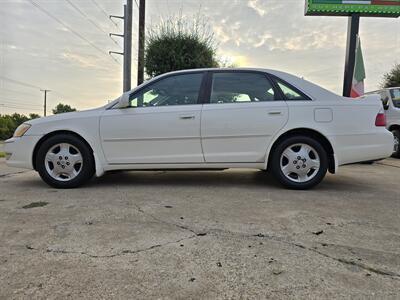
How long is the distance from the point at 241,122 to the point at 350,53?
8425 mm

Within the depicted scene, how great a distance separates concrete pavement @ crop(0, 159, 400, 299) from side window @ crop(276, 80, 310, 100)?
115cm

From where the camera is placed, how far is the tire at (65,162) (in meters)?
4.29

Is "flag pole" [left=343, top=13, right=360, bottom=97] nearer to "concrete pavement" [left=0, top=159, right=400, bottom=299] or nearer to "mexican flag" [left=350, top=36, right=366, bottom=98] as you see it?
"mexican flag" [left=350, top=36, right=366, bottom=98]

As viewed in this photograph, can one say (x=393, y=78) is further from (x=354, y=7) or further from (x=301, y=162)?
(x=301, y=162)

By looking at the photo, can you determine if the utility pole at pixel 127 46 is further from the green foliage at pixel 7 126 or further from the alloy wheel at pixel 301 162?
the green foliage at pixel 7 126

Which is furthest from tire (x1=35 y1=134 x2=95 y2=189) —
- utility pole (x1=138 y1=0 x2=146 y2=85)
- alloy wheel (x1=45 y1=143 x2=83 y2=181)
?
utility pole (x1=138 y1=0 x2=146 y2=85)

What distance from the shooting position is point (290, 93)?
428 cm

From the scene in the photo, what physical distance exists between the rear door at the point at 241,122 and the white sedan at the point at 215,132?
0.01 m

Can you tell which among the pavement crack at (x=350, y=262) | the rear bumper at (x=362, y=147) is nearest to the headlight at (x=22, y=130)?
the pavement crack at (x=350, y=262)

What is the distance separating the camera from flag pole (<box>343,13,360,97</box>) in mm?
10906

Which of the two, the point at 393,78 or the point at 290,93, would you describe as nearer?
the point at 290,93

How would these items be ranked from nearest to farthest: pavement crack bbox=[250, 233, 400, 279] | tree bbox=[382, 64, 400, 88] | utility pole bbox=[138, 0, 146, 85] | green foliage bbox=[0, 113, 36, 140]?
pavement crack bbox=[250, 233, 400, 279]
utility pole bbox=[138, 0, 146, 85]
tree bbox=[382, 64, 400, 88]
green foliage bbox=[0, 113, 36, 140]

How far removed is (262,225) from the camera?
282 cm

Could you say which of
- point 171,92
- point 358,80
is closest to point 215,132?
point 171,92
